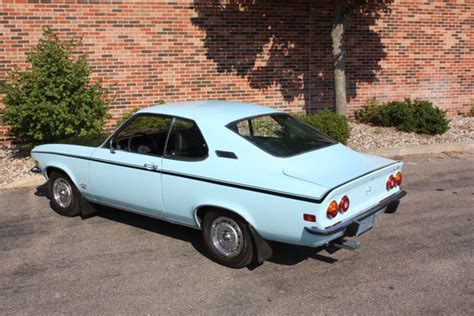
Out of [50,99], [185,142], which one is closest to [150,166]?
[185,142]

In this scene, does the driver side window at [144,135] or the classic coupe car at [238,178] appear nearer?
the classic coupe car at [238,178]


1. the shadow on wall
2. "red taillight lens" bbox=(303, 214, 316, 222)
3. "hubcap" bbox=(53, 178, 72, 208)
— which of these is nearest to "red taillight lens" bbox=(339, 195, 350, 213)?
"red taillight lens" bbox=(303, 214, 316, 222)

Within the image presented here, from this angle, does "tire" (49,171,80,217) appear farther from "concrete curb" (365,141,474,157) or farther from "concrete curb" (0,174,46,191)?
"concrete curb" (365,141,474,157)

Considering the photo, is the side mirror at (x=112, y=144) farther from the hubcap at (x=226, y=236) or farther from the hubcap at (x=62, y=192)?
the hubcap at (x=226, y=236)

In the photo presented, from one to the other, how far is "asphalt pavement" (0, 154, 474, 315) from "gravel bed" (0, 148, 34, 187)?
67.4 inches

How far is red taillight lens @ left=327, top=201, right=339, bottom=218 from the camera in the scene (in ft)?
12.8

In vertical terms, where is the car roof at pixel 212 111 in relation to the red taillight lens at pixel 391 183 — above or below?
above

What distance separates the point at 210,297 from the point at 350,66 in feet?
28.8

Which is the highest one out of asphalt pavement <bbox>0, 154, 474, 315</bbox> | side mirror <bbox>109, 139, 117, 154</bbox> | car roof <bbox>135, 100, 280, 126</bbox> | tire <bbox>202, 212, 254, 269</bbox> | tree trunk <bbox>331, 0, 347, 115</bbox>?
tree trunk <bbox>331, 0, 347, 115</bbox>

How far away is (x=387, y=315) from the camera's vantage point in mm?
3631

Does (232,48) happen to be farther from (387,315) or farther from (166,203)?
(387,315)

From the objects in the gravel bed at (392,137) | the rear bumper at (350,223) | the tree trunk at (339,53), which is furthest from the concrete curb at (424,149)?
the rear bumper at (350,223)

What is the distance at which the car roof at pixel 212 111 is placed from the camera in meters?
4.75

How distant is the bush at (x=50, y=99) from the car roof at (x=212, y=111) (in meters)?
3.58
